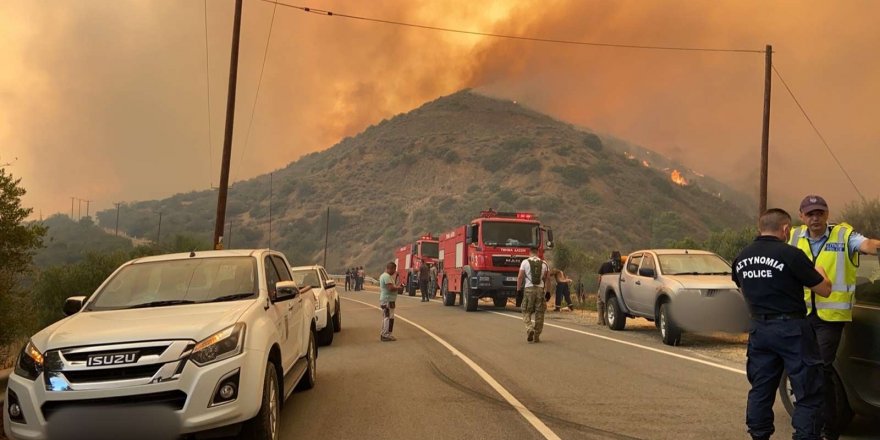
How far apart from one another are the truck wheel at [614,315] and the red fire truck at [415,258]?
20.7m

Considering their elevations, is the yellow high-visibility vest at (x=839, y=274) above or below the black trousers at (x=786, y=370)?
above

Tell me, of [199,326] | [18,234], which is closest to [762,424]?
[199,326]

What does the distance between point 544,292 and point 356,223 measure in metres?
107

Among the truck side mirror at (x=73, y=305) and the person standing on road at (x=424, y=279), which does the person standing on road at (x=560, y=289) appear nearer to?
the person standing on road at (x=424, y=279)

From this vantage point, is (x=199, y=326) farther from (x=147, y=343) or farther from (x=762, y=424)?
(x=762, y=424)

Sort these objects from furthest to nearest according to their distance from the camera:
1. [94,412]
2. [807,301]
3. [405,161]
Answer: [405,161] → [807,301] → [94,412]

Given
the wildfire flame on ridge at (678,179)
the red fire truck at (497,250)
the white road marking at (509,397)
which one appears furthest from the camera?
the wildfire flame on ridge at (678,179)

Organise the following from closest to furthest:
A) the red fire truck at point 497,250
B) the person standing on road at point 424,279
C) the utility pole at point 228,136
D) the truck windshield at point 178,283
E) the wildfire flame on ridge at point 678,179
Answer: the truck windshield at point 178,283 → the utility pole at point 228,136 → the red fire truck at point 497,250 → the person standing on road at point 424,279 → the wildfire flame on ridge at point 678,179

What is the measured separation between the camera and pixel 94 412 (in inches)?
176

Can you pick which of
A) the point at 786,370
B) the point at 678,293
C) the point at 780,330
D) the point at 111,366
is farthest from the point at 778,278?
the point at 678,293

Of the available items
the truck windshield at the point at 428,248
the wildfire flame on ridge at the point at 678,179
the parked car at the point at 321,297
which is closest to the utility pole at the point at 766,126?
the parked car at the point at 321,297

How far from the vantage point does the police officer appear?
4.61 m

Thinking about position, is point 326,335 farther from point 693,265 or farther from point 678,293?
point 693,265

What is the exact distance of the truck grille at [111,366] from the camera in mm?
4547
